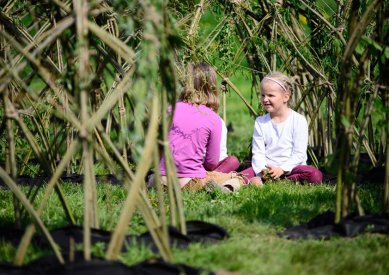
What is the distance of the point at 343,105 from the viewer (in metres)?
3.31

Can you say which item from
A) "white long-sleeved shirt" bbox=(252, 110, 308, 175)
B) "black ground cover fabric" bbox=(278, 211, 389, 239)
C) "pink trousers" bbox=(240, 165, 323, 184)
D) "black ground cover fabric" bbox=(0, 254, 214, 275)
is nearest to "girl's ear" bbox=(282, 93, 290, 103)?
"white long-sleeved shirt" bbox=(252, 110, 308, 175)

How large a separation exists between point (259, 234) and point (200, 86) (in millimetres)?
1816

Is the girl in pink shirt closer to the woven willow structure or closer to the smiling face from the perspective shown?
the woven willow structure

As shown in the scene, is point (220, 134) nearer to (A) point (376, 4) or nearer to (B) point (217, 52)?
(B) point (217, 52)

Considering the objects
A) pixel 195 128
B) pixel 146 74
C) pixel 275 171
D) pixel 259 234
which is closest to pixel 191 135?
pixel 195 128

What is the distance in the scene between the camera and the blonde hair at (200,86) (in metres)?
5.08

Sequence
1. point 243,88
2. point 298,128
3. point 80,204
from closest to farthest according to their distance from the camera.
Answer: point 80,204 → point 298,128 → point 243,88

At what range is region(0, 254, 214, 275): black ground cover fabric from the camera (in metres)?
2.58

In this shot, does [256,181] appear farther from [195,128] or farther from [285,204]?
[285,204]

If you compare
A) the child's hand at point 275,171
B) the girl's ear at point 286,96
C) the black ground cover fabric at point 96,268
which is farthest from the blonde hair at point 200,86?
the black ground cover fabric at point 96,268

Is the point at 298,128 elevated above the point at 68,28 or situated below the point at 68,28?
below

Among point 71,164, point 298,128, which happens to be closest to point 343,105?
point 298,128

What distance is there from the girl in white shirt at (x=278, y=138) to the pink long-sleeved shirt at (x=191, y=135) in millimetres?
456

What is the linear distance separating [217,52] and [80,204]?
190cm
